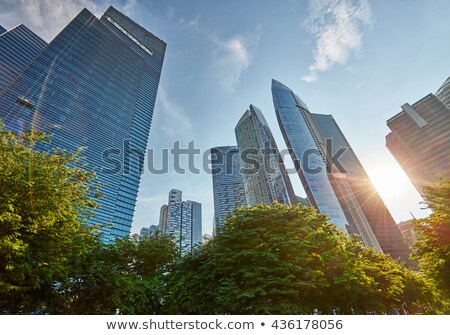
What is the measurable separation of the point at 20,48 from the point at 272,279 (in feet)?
423

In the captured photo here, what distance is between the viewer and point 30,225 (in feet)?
25.4

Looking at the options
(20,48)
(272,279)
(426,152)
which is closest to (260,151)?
(426,152)

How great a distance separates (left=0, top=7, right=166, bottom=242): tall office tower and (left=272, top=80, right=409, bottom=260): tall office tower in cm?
8575

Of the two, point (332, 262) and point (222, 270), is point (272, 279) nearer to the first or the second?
point (222, 270)

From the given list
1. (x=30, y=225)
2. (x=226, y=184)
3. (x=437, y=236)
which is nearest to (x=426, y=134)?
(x=226, y=184)

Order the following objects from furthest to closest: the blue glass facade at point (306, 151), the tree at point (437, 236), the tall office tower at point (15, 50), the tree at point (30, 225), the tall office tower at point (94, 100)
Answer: the blue glass facade at point (306, 151), the tall office tower at point (15, 50), the tall office tower at point (94, 100), the tree at point (437, 236), the tree at point (30, 225)

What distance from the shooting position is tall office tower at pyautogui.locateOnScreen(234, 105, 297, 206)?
12319cm

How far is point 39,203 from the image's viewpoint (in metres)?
8.19

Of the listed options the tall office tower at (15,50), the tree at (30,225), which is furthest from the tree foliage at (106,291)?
the tall office tower at (15,50)

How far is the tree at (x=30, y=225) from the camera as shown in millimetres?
7332

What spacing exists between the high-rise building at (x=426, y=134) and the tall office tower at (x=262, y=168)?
2707 inches

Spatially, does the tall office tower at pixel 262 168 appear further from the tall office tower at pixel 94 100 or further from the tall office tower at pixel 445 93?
the tall office tower at pixel 445 93

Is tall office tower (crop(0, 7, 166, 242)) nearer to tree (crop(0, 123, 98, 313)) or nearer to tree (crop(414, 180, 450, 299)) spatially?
tree (crop(0, 123, 98, 313))

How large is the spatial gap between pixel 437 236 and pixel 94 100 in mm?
113060
